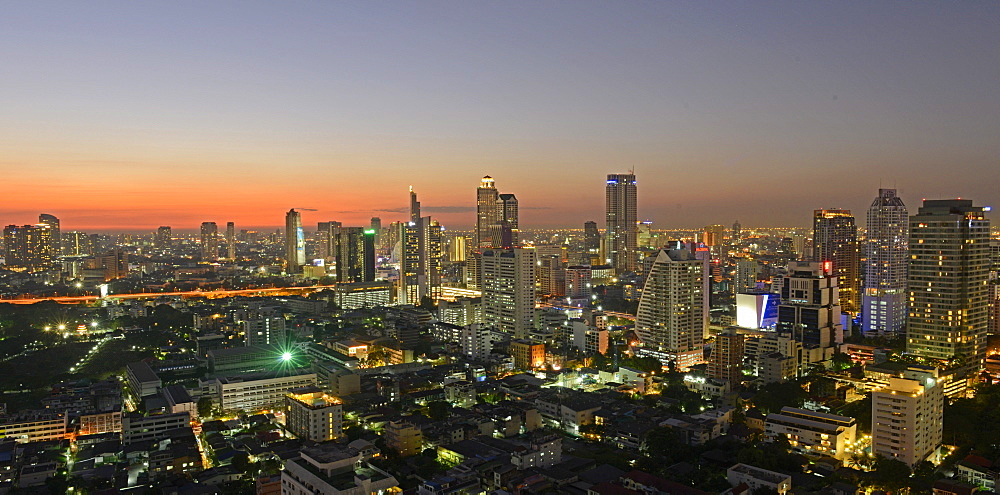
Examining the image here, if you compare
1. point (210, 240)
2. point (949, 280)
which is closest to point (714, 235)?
point (949, 280)

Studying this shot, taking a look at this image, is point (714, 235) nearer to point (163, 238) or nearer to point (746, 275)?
point (746, 275)

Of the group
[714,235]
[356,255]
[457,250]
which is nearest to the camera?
[356,255]

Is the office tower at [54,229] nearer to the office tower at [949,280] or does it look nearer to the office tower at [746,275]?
the office tower at [746,275]

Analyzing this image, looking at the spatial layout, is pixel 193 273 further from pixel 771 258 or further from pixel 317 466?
pixel 317 466

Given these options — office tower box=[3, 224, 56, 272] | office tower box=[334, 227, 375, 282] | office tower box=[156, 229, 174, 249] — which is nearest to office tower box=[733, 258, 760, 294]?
office tower box=[334, 227, 375, 282]

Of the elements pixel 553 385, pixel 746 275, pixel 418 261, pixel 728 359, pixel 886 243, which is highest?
pixel 886 243
